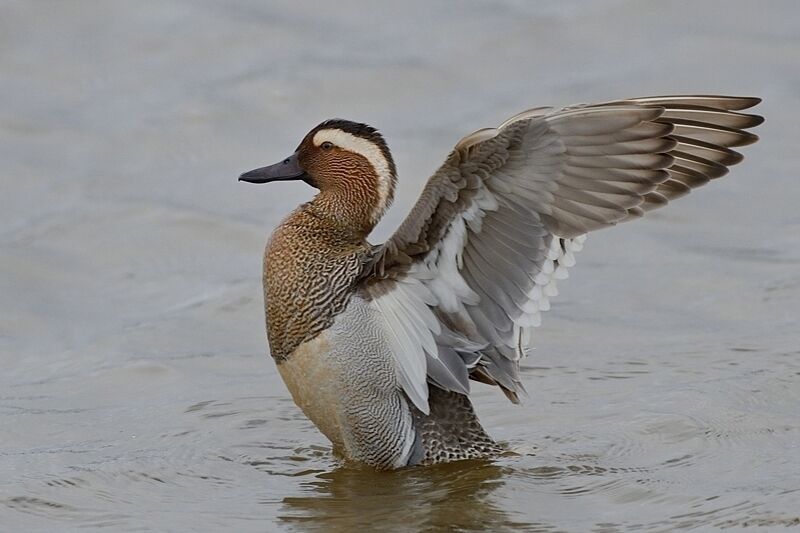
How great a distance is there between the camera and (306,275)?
6.01m

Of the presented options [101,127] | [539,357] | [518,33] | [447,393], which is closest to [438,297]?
[447,393]

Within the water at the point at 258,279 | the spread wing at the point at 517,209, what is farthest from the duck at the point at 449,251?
the water at the point at 258,279

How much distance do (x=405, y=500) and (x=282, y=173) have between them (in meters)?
1.60

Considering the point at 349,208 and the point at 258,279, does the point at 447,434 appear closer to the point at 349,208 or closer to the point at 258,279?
the point at 349,208

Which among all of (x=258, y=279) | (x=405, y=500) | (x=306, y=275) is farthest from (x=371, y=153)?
(x=258, y=279)

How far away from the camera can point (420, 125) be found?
10.8 metres

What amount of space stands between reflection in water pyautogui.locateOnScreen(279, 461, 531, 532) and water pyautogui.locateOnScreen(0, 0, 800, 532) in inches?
0.6

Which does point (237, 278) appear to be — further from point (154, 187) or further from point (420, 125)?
point (420, 125)

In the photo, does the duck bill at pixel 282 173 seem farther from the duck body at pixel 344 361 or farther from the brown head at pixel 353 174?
the duck body at pixel 344 361

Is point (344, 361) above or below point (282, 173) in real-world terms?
below

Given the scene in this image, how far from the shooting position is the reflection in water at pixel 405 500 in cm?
539

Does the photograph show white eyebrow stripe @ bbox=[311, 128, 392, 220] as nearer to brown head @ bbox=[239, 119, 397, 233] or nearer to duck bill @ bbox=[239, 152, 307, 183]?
brown head @ bbox=[239, 119, 397, 233]

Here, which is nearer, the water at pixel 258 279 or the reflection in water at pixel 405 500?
the reflection in water at pixel 405 500

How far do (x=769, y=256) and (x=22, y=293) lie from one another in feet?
14.3
